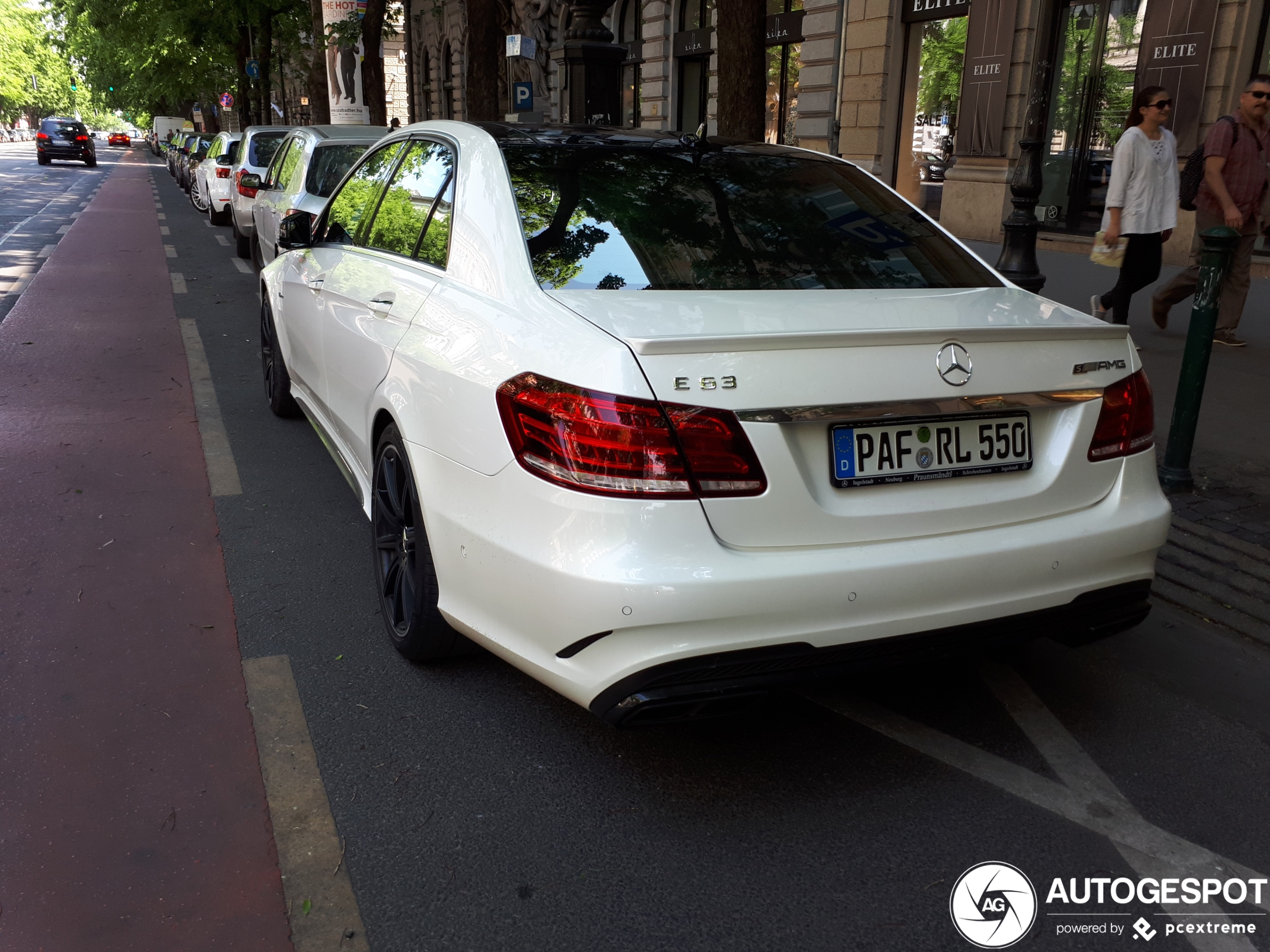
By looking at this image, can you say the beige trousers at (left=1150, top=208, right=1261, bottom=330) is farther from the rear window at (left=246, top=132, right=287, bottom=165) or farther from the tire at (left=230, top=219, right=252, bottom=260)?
the rear window at (left=246, top=132, right=287, bottom=165)

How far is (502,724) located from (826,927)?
1.20 m

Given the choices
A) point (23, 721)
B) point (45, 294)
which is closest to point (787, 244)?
point (23, 721)

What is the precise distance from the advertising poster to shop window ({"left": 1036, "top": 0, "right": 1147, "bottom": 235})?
41.8 feet

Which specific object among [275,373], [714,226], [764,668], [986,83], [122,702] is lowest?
[122,702]

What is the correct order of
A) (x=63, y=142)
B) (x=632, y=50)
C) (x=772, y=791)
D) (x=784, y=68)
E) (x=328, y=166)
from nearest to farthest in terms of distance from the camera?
(x=772, y=791), (x=328, y=166), (x=784, y=68), (x=632, y=50), (x=63, y=142)

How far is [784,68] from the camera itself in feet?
69.9

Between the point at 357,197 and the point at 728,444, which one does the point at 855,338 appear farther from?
the point at 357,197

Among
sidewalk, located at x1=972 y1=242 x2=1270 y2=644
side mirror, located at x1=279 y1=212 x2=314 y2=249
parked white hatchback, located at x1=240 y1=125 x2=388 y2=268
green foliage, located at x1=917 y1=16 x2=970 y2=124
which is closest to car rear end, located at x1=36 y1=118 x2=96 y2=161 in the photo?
green foliage, located at x1=917 y1=16 x2=970 y2=124

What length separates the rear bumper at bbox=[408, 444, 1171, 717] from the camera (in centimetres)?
258

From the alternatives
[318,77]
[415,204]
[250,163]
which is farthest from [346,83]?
[415,204]

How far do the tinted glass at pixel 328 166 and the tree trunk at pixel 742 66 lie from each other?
12.0 ft

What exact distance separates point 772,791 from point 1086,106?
15.1 meters

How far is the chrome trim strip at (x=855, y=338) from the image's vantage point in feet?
8.54

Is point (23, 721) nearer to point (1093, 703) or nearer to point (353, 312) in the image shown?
point (353, 312)
